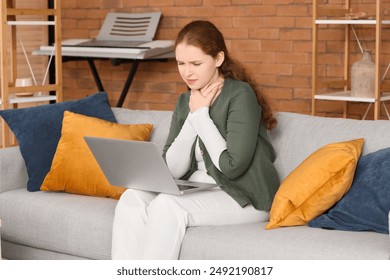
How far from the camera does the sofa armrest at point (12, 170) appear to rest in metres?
3.51

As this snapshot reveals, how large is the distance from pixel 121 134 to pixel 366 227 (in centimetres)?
123

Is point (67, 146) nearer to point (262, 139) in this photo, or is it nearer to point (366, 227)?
point (262, 139)

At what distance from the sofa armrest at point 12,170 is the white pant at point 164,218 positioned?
84 cm

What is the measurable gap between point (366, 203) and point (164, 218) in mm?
684

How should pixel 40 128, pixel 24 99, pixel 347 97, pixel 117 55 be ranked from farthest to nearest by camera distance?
pixel 117 55, pixel 347 97, pixel 24 99, pixel 40 128

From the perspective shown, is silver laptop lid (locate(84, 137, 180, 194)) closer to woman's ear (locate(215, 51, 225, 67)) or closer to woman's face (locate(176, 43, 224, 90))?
woman's face (locate(176, 43, 224, 90))

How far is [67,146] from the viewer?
11.4ft

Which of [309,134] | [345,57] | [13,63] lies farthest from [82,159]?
Result: [345,57]

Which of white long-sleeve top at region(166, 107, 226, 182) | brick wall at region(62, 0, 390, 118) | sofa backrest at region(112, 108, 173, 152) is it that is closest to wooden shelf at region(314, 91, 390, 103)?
brick wall at region(62, 0, 390, 118)

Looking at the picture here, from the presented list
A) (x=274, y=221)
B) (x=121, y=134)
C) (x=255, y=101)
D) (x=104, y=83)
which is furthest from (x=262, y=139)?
(x=104, y=83)

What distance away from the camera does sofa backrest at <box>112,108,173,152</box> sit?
359 cm

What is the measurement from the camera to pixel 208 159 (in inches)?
119

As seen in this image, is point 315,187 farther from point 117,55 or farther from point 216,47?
point 117,55

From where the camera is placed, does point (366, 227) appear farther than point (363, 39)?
No
